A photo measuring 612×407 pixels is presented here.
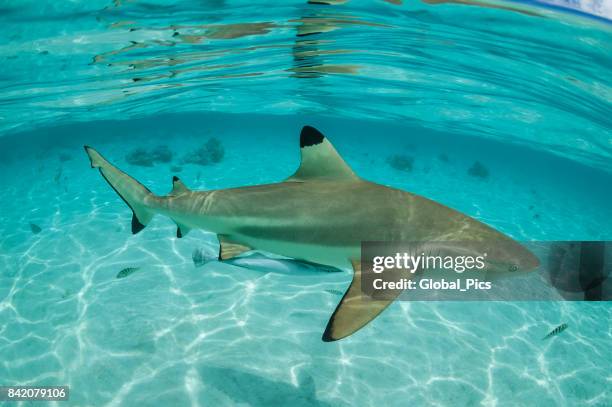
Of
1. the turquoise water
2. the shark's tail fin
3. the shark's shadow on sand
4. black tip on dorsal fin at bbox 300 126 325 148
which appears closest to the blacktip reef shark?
black tip on dorsal fin at bbox 300 126 325 148

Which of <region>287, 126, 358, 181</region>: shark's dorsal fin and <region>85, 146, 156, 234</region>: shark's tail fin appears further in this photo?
<region>85, 146, 156, 234</region>: shark's tail fin

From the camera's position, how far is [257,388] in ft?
20.2

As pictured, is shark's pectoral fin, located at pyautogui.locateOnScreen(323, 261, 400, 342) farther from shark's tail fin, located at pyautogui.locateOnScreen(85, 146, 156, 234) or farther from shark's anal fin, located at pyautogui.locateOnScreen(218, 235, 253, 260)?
shark's tail fin, located at pyautogui.locateOnScreen(85, 146, 156, 234)

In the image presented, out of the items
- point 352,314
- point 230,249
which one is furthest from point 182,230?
point 352,314

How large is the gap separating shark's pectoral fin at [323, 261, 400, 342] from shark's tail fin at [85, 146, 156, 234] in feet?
8.84

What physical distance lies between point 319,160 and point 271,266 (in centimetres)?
125

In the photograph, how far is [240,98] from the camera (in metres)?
26.5

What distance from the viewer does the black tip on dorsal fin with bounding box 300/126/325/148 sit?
3.87 m

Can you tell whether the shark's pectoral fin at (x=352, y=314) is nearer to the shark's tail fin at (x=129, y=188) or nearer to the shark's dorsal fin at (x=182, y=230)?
the shark's dorsal fin at (x=182, y=230)

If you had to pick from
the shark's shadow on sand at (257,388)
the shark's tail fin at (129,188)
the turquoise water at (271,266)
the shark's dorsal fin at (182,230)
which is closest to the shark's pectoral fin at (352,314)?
the turquoise water at (271,266)

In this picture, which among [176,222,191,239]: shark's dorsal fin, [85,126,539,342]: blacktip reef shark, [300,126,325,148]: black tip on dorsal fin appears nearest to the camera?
[85,126,539,342]: blacktip reef shark

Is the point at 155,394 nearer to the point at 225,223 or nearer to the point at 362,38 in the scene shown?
the point at 225,223

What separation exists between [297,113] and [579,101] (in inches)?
930

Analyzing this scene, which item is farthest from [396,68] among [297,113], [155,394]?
[297,113]
